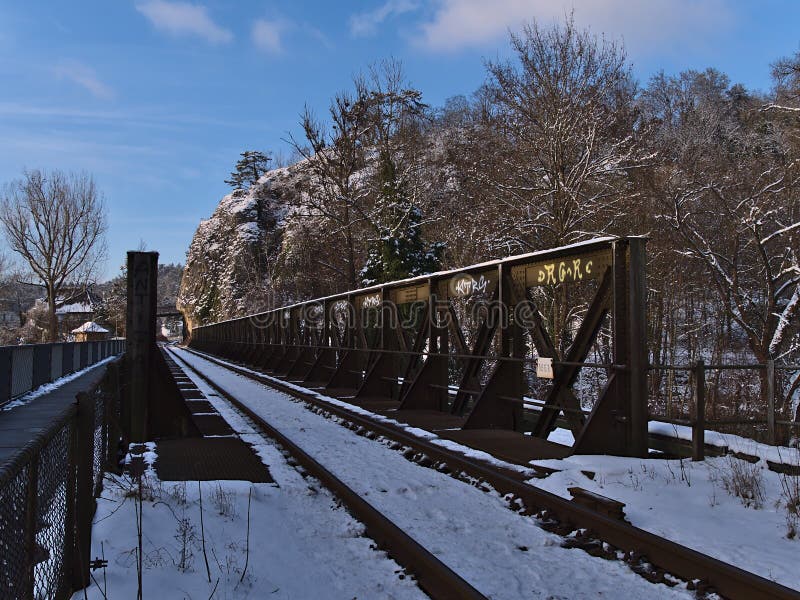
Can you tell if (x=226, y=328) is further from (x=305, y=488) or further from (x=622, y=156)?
(x=305, y=488)

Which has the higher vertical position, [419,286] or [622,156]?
[622,156]

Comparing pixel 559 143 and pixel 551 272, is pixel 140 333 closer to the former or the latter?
pixel 551 272

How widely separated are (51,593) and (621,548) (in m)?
3.98

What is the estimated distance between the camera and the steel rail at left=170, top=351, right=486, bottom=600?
4.10 metres

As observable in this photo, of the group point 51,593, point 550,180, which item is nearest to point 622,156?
point 550,180

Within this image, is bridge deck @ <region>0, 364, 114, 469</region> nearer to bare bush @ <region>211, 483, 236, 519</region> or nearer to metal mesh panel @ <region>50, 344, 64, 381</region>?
bare bush @ <region>211, 483, 236, 519</region>

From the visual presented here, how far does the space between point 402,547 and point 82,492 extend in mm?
2333

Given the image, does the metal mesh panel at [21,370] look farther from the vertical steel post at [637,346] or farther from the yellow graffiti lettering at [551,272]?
the vertical steel post at [637,346]

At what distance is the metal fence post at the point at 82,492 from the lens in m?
3.99

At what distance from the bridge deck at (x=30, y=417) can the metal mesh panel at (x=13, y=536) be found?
347 cm

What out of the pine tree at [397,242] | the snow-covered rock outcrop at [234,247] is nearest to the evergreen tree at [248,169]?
the snow-covered rock outcrop at [234,247]

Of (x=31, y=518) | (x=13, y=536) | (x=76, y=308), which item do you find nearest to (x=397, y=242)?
(x=31, y=518)

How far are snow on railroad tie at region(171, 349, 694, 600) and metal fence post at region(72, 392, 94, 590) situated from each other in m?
2.48

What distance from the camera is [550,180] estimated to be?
20391 millimetres
